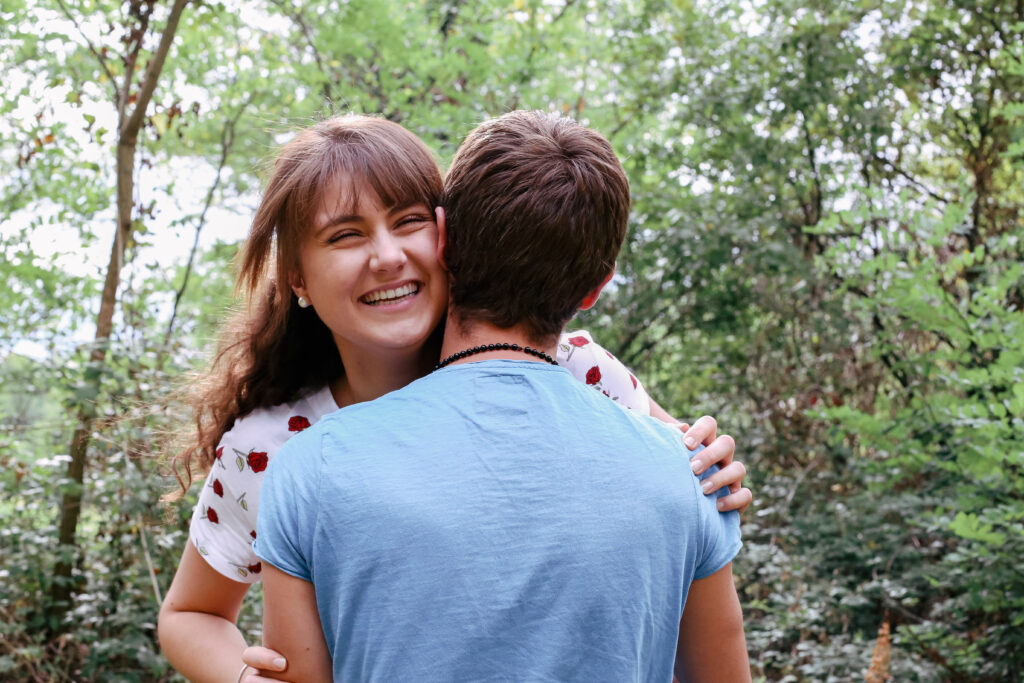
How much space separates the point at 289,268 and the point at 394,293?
0.26 meters

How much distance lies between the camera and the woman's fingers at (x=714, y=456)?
1.30m

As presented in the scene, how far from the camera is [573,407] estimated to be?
1241mm

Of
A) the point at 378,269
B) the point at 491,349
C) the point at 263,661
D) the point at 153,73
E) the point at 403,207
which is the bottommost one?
the point at 263,661

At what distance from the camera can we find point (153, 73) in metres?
3.71

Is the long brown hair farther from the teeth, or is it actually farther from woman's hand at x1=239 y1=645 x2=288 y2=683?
woman's hand at x1=239 y1=645 x2=288 y2=683

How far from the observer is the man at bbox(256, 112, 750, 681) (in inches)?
44.3

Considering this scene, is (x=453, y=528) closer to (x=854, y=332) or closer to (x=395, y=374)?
(x=395, y=374)

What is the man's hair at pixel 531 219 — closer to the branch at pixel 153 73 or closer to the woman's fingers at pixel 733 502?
the woman's fingers at pixel 733 502

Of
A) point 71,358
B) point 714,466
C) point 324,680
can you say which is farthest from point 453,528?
point 71,358

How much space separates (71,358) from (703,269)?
3242 millimetres

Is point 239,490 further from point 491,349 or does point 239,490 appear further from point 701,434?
point 701,434

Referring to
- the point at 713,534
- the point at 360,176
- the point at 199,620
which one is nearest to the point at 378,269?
the point at 360,176

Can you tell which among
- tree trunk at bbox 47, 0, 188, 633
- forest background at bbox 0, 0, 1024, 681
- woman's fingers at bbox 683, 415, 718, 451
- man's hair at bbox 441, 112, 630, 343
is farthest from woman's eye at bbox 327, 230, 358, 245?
tree trunk at bbox 47, 0, 188, 633

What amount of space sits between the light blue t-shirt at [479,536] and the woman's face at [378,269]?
0.41 m
